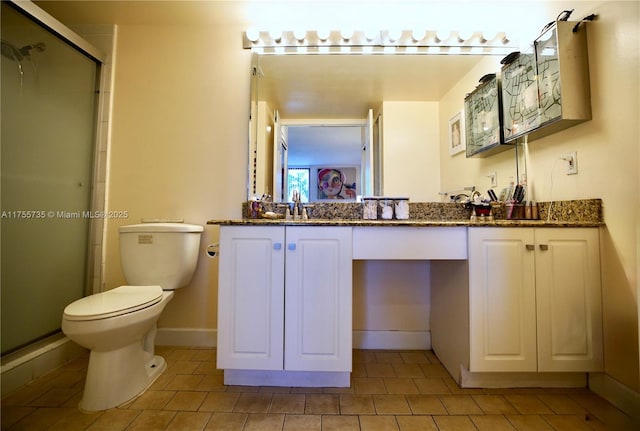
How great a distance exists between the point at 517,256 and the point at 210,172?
5.78ft

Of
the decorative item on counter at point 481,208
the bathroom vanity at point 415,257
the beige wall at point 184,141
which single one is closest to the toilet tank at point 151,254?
the beige wall at point 184,141

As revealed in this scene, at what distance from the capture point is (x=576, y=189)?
1.28m

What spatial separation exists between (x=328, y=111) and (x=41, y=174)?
1674mm

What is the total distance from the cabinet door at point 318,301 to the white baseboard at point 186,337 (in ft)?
2.45

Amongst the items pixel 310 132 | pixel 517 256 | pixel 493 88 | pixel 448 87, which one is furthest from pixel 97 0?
pixel 517 256

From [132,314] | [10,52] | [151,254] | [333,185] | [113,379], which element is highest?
[10,52]

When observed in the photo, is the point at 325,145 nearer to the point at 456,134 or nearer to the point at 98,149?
the point at 456,134

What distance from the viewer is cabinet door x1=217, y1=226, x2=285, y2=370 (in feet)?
3.95

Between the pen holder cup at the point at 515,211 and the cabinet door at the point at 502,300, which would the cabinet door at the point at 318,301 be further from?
the pen holder cup at the point at 515,211

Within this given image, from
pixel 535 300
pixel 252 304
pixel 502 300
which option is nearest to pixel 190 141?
pixel 252 304

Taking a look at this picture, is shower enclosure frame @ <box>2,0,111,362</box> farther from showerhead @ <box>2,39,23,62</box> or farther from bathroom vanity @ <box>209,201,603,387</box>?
bathroom vanity @ <box>209,201,603,387</box>

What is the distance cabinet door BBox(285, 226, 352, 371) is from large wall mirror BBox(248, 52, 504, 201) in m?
0.52

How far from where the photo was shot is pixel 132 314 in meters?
1.12

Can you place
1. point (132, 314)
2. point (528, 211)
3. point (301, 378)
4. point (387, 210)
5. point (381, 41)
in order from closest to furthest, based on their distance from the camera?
point (132, 314) < point (301, 378) < point (528, 211) < point (387, 210) < point (381, 41)
